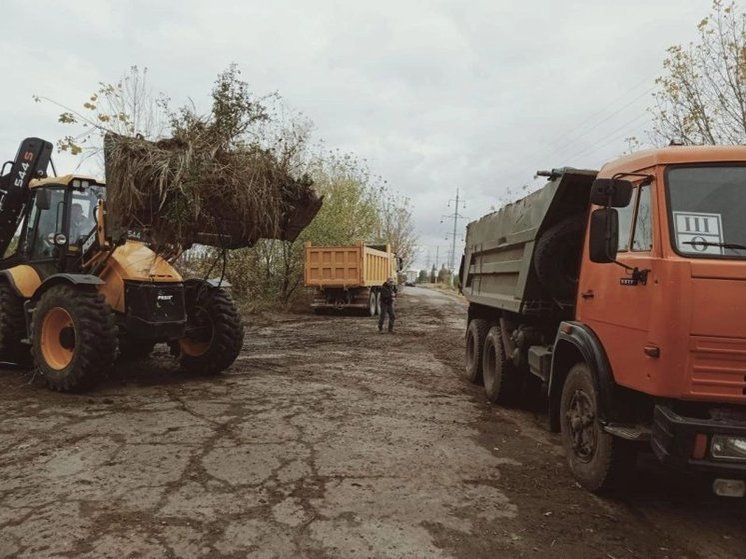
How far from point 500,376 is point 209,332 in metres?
4.07

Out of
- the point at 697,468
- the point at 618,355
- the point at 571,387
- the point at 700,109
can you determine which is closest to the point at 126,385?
the point at 571,387

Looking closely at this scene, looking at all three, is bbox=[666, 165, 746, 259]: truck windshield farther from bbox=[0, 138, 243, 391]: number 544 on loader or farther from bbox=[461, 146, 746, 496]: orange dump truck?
bbox=[0, 138, 243, 391]: number 544 on loader

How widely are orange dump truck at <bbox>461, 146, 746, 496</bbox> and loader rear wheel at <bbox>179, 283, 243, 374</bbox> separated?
4.49 metres

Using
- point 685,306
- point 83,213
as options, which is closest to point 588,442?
point 685,306

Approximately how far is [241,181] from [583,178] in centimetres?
382

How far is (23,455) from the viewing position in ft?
15.4

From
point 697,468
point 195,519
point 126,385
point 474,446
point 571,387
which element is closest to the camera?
point 697,468

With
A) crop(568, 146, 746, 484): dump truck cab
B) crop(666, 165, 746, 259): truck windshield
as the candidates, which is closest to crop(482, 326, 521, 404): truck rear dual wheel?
crop(568, 146, 746, 484): dump truck cab

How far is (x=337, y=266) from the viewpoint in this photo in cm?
1908

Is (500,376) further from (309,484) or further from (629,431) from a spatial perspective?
(309,484)

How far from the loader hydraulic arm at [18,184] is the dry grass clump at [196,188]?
236 centimetres

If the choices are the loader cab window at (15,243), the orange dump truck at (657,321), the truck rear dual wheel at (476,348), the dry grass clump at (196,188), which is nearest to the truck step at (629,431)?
the orange dump truck at (657,321)

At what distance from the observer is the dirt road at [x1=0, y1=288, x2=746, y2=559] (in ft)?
11.2

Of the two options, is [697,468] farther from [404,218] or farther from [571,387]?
[404,218]
